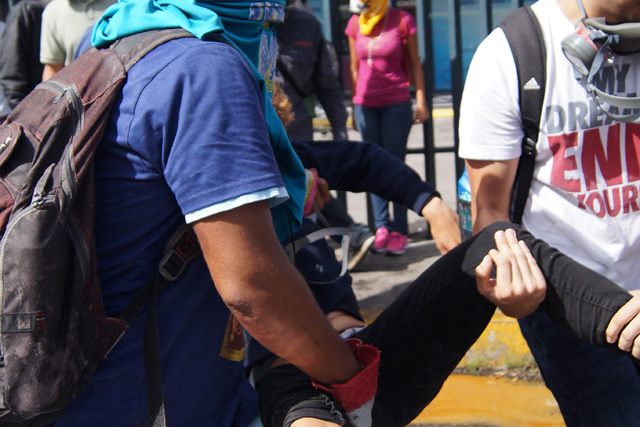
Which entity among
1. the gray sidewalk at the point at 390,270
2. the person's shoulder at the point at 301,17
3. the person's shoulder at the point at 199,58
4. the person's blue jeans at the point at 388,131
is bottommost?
the gray sidewalk at the point at 390,270

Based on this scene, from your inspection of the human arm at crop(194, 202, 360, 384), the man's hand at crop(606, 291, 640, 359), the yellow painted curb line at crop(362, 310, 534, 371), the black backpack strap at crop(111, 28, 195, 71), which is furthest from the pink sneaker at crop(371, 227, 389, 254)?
the black backpack strap at crop(111, 28, 195, 71)

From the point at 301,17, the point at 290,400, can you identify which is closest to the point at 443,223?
the point at 290,400

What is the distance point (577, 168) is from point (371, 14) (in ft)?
11.3

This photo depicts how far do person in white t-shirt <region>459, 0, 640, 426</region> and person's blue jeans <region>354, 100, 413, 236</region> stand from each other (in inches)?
124

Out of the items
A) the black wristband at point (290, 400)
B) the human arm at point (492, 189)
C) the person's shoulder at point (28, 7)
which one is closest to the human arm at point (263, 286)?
the black wristband at point (290, 400)

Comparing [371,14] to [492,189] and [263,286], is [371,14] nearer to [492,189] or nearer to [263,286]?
[492,189]

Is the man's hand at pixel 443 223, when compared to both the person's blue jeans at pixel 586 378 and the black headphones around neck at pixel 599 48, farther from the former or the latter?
the black headphones around neck at pixel 599 48

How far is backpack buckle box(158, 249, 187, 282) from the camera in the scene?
4.70 ft

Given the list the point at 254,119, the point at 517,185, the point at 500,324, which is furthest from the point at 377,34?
the point at 254,119

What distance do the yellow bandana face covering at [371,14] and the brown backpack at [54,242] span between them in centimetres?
392

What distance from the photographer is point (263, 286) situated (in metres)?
1.32

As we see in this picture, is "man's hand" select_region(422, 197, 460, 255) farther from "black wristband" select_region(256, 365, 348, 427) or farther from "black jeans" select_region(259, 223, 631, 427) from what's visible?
"black wristband" select_region(256, 365, 348, 427)

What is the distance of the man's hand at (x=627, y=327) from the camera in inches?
63.2

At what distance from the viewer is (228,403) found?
1673 millimetres
